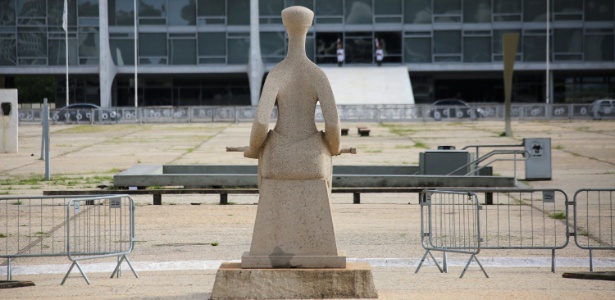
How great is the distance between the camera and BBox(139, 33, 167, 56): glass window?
7075 centimetres

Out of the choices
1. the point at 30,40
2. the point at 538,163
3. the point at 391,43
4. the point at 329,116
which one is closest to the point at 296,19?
the point at 329,116

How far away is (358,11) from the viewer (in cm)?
7112

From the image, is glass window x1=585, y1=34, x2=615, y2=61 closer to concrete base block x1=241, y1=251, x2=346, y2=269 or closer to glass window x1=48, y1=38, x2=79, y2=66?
glass window x1=48, y1=38, x2=79, y2=66

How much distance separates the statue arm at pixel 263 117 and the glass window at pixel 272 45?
Result: 60.9 m

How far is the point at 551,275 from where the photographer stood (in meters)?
12.1

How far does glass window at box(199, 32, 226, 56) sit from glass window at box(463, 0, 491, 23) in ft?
53.1

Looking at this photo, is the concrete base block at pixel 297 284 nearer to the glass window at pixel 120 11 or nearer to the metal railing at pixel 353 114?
the metal railing at pixel 353 114

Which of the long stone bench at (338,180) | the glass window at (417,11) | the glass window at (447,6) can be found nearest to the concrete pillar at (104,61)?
the glass window at (417,11)

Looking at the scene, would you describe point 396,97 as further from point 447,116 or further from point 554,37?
point 554,37

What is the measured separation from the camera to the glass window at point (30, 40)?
70.4m

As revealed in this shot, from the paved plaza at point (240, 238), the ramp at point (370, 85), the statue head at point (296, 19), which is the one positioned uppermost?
the ramp at point (370, 85)

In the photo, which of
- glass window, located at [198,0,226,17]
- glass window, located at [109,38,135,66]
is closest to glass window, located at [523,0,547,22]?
glass window, located at [198,0,226,17]

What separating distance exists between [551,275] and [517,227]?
4.60 meters

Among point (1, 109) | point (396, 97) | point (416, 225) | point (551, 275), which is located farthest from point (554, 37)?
point (551, 275)
